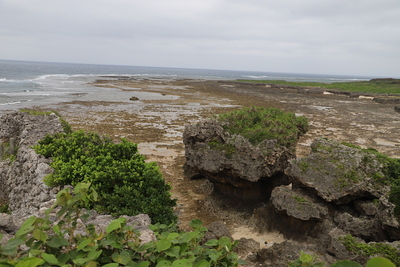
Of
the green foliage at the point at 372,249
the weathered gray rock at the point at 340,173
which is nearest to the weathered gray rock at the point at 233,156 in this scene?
the weathered gray rock at the point at 340,173

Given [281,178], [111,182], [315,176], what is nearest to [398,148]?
[281,178]

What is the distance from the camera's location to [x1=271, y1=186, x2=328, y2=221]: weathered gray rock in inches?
261

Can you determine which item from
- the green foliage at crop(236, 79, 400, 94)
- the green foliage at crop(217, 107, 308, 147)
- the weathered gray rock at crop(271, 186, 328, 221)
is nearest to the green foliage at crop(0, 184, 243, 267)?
the weathered gray rock at crop(271, 186, 328, 221)

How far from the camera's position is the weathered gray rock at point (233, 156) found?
8469mm

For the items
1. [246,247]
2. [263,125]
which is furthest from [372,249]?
[263,125]

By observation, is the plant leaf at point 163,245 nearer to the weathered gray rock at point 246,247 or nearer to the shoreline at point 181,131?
the weathered gray rock at point 246,247

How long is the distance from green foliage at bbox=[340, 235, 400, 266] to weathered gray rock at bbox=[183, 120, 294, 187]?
3360 mm

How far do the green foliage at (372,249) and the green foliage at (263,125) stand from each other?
158 inches

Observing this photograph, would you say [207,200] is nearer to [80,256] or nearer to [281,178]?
[281,178]

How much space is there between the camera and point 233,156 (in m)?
8.71

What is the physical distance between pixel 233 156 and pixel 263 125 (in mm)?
2045

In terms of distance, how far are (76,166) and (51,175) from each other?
50cm

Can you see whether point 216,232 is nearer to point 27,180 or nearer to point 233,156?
point 233,156

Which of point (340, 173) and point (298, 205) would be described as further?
point (340, 173)
